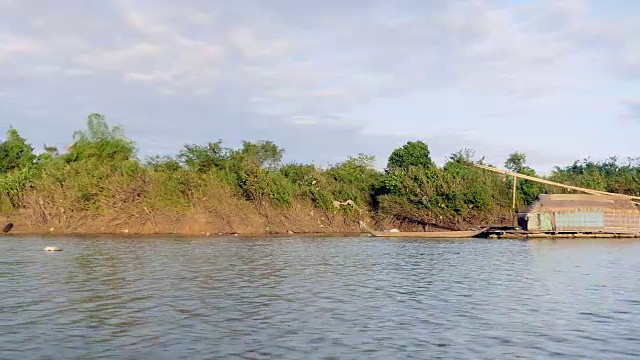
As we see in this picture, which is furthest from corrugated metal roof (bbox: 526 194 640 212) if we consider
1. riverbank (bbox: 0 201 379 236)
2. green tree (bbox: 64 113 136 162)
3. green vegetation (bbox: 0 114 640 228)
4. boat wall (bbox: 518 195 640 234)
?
green tree (bbox: 64 113 136 162)

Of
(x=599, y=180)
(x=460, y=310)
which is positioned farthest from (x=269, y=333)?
(x=599, y=180)

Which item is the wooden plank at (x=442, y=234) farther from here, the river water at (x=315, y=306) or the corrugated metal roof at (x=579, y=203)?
the river water at (x=315, y=306)

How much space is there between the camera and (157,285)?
16.0 metres

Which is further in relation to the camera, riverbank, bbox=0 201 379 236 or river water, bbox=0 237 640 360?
riverbank, bbox=0 201 379 236

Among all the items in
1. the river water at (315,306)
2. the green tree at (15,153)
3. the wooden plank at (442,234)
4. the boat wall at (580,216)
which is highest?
the green tree at (15,153)

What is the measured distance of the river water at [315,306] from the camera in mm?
9703

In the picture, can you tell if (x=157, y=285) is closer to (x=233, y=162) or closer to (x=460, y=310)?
(x=460, y=310)

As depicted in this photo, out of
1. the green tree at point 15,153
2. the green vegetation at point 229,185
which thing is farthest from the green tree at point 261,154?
the green tree at point 15,153

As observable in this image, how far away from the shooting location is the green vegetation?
4088 cm

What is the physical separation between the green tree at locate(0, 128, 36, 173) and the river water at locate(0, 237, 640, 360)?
986 inches

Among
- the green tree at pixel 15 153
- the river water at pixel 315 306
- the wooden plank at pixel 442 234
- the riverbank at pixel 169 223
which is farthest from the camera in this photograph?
the green tree at pixel 15 153

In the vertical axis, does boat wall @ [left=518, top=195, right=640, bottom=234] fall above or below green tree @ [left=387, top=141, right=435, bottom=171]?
below

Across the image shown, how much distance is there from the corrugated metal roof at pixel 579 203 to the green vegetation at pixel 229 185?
6989mm

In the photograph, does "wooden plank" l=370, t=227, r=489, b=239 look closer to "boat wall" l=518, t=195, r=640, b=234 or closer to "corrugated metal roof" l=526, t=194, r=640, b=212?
"boat wall" l=518, t=195, r=640, b=234
